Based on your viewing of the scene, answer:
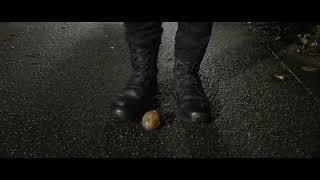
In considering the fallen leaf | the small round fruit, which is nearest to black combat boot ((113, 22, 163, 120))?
the small round fruit

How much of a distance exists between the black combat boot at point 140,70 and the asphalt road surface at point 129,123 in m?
0.11

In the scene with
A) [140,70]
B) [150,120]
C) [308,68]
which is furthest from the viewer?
[308,68]

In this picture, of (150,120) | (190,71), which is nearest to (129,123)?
(150,120)

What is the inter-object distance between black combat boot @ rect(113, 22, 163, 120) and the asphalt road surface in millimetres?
106

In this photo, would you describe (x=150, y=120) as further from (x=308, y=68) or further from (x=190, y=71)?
(x=308, y=68)

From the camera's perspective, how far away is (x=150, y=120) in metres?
2.30

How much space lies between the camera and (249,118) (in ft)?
8.11

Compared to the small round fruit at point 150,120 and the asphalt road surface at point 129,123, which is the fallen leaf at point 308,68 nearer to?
the asphalt road surface at point 129,123

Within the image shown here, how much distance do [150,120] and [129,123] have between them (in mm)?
159

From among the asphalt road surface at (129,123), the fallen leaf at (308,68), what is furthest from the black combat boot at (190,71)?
the fallen leaf at (308,68)
